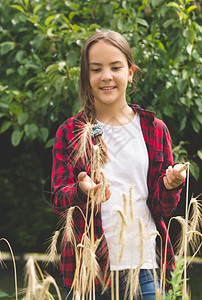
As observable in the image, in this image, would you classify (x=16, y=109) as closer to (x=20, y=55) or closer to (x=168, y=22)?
(x=20, y=55)

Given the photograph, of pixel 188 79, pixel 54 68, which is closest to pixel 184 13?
A: pixel 188 79

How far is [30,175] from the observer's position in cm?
532

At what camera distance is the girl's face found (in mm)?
1565

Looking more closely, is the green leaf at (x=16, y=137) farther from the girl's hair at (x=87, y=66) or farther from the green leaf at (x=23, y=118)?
the girl's hair at (x=87, y=66)

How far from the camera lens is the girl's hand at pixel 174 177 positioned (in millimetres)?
1371

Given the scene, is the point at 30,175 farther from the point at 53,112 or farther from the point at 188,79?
the point at 188,79

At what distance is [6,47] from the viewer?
3430 millimetres

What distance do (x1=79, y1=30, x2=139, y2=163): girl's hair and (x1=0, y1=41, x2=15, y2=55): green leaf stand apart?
1854mm

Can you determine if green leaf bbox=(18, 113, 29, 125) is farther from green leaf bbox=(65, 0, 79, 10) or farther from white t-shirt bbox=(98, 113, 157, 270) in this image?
white t-shirt bbox=(98, 113, 157, 270)

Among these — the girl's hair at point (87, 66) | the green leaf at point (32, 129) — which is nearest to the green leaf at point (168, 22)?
the green leaf at point (32, 129)

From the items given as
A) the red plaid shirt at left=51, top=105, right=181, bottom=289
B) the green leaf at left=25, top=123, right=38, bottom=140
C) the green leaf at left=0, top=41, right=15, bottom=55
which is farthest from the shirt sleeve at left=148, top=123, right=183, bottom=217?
the green leaf at left=0, top=41, right=15, bottom=55

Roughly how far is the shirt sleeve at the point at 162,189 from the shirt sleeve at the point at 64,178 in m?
0.23

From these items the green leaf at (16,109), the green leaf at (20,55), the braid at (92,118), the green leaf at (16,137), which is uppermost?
the green leaf at (20,55)

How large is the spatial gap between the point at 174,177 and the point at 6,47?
2.33 meters
